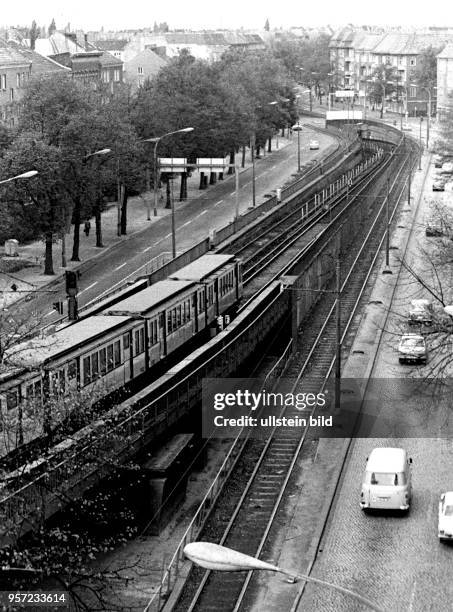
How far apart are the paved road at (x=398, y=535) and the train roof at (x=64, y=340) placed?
7.63 metres

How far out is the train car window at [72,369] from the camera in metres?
33.4

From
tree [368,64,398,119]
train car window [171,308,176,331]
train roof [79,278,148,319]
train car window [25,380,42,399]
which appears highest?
train car window [25,380,42,399]

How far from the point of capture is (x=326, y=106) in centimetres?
19750

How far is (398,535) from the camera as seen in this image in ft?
105

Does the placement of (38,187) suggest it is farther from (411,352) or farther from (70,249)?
(411,352)

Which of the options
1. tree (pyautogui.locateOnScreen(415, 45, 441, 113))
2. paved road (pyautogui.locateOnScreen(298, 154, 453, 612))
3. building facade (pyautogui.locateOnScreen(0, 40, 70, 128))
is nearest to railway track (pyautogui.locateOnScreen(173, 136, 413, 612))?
paved road (pyautogui.locateOnScreen(298, 154, 453, 612))

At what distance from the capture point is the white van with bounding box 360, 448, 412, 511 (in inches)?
1300

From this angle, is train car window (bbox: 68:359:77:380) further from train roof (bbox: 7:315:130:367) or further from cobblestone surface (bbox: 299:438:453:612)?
cobblestone surface (bbox: 299:438:453:612)

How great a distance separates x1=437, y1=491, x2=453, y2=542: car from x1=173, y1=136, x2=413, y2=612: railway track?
13.5 feet

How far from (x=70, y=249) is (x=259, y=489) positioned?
3935 centimetres

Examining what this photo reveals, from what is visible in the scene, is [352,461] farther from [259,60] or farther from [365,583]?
[259,60]

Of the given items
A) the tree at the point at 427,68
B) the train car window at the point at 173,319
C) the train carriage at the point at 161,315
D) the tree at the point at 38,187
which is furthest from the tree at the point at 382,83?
the train car window at the point at 173,319

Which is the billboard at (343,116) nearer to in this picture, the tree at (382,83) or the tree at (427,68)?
the tree at (427,68)

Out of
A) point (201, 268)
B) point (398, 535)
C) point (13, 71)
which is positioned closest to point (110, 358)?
point (398, 535)
